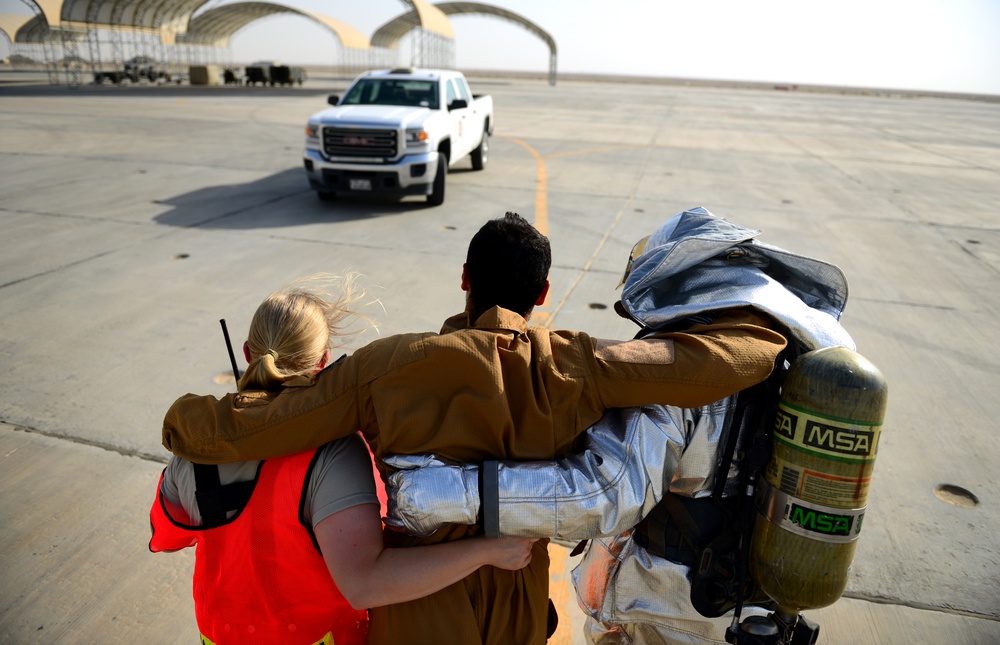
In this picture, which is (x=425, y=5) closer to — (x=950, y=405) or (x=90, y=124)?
(x=90, y=124)

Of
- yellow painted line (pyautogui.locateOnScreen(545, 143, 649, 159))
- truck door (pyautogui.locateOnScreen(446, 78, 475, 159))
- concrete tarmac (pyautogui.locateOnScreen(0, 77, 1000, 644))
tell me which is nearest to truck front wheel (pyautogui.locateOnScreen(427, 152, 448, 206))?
concrete tarmac (pyautogui.locateOnScreen(0, 77, 1000, 644))

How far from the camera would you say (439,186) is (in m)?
9.77

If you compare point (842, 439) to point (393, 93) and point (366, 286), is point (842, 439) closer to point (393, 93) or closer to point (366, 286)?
point (366, 286)

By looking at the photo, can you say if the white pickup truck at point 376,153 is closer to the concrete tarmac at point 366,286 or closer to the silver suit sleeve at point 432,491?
the concrete tarmac at point 366,286

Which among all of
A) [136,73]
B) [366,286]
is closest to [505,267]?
[366,286]

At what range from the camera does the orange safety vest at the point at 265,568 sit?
1.47 metres

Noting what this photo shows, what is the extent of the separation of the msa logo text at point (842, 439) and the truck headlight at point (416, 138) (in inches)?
339

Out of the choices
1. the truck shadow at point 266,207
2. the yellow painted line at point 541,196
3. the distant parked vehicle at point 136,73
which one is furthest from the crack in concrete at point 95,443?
the distant parked vehicle at point 136,73

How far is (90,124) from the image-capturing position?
17.0 metres

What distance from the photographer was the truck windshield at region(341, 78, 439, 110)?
426 inches

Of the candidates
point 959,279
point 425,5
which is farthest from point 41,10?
point 959,279

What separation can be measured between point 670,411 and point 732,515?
14.1 inches

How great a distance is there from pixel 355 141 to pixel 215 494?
8.57 m

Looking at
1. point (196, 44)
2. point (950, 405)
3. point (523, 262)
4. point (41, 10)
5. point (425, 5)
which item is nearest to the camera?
point (523, 262)
